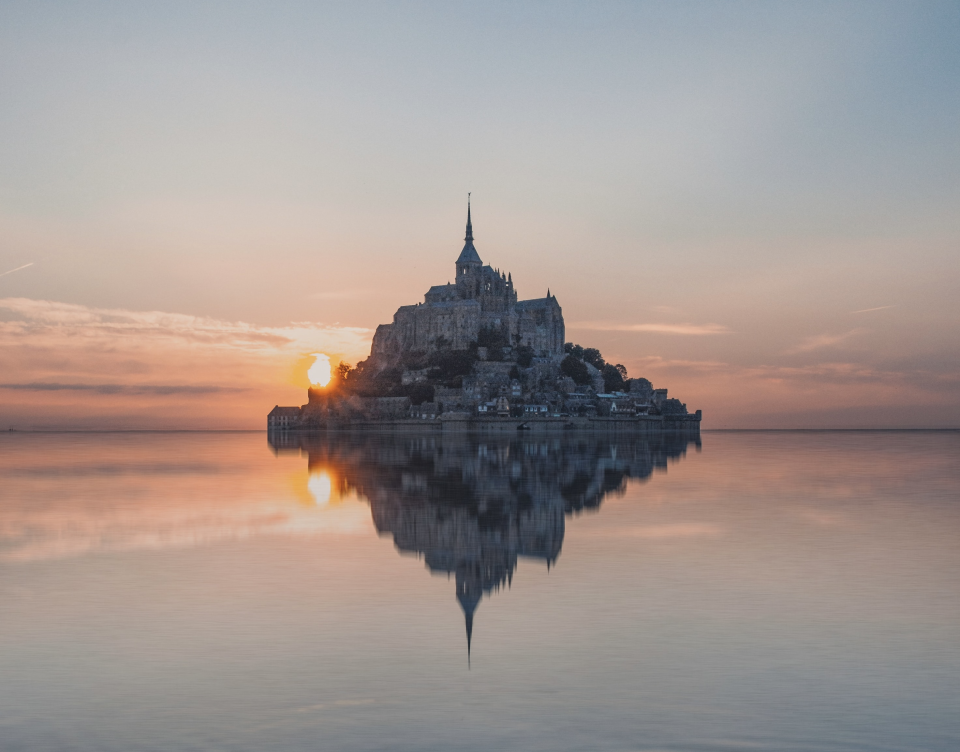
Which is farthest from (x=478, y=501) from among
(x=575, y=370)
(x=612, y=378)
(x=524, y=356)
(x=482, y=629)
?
(x=612, y=378)

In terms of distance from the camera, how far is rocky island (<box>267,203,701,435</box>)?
136000mm

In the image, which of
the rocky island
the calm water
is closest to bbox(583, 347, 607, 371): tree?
the rocky island

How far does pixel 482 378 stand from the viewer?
136625mm

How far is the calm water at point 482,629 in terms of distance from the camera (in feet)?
33.0

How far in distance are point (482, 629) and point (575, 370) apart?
132490mm

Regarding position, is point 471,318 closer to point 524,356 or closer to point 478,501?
point 524,356

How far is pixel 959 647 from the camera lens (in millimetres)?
13258

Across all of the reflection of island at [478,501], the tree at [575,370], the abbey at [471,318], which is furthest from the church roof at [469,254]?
the reflection of island at [478,501]

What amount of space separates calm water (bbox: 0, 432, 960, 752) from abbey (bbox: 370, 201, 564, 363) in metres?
115

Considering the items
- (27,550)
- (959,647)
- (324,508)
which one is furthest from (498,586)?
(324,508)

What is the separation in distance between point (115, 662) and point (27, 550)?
12497 millimetres

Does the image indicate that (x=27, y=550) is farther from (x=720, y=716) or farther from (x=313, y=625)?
(x=720, y=716)

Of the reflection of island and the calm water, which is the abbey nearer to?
the reflection of island

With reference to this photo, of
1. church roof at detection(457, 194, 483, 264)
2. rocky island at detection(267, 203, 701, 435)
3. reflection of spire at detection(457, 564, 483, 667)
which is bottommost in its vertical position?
reflection of spire at detection(457, 564, 483, 667)
